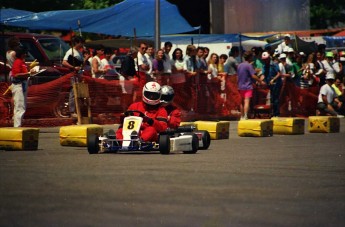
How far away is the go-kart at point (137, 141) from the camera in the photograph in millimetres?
15320

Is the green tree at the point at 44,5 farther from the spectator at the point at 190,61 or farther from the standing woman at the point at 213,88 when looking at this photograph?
the spectator at the point at 190,61

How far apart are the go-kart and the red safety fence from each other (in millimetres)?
6450

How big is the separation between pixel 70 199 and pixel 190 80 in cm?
1585

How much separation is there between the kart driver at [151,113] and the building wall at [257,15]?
28071 millimetres

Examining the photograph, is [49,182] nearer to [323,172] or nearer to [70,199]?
[70,199]

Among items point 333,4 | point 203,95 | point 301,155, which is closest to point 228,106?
point 203,95

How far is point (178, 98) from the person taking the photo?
82.1 feet

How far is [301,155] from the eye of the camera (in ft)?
50.7

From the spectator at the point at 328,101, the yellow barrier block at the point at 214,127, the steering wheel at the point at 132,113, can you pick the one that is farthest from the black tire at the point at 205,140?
the spectator at the point at 328,101

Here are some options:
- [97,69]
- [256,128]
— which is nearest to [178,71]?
[97,69]

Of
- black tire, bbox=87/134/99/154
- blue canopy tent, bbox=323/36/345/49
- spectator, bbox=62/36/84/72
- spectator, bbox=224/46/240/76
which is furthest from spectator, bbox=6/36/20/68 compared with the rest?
blue canopy tent, bbox=323/36/345/49

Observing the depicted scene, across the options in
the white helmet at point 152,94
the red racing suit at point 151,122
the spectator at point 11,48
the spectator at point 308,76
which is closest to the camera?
the red racing suit at point 151,122

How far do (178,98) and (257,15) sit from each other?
20491 mm

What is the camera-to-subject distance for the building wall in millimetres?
44281
